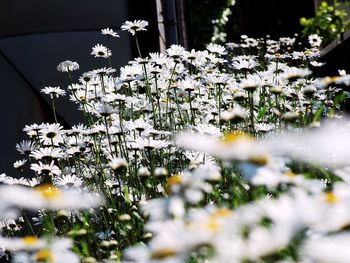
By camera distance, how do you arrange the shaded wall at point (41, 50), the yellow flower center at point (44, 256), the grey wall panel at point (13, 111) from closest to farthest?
the yellow flower center at point (44, 256)
the grey wall panel at point (13, 111)
the shaded wall at point (41, 50)

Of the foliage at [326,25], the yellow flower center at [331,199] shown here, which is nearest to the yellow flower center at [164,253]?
the yellow flower center at [331,199]

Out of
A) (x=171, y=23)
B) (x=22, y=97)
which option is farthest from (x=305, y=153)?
(x=171, y=23)

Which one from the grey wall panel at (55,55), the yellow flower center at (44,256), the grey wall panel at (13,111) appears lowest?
the yellow flower center at (44,256)

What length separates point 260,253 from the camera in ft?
3.18

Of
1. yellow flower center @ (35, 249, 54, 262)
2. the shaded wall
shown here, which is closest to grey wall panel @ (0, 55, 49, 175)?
the shaded wall

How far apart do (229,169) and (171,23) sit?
4.61m

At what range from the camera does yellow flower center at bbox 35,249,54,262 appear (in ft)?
3.98

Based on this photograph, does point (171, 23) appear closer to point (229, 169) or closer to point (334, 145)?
point (229, 169)

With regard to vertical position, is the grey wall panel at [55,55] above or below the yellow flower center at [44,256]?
above

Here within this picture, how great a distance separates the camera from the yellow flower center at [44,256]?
3.98 feet

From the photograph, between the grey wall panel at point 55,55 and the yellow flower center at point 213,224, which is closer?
the yellow flower center at point 213,224

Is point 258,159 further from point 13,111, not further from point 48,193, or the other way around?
point 13,111

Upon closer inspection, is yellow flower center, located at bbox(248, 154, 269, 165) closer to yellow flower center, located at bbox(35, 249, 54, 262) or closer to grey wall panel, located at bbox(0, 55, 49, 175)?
yellow flower center, located at bbox(35, 249, 54, 262)

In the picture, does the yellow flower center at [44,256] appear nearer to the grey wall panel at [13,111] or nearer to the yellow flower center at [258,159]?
the yellow flower center at [258,159]
